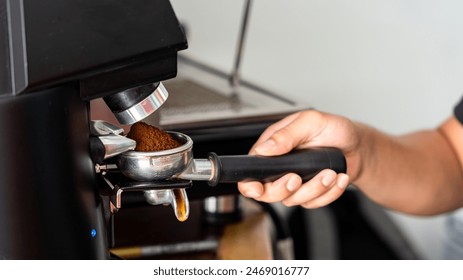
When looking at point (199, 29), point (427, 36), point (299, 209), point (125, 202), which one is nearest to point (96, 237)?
point (125, 202)

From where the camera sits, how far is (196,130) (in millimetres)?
993

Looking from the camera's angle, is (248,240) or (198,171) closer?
(198,171)

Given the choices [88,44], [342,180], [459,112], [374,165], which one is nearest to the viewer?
[88,44]

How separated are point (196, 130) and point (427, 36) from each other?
1.31m

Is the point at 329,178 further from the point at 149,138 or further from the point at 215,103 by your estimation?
the point at 215,103

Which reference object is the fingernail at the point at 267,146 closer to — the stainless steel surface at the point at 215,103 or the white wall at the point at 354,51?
the stainless steel surface at the point at 215,103

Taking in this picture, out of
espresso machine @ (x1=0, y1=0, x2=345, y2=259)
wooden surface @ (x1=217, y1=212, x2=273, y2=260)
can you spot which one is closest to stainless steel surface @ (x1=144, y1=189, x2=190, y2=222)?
espresso machine @ (x1=0, y1=0, x2=345, y2=259)

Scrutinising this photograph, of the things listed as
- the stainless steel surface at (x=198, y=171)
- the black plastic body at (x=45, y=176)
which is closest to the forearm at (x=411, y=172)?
the stainless steel surface at (x=198, y=171)

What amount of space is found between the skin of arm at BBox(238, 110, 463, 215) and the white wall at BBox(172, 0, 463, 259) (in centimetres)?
90

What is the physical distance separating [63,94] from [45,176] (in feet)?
0.20

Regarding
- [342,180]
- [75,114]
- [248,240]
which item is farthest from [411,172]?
[75,114]

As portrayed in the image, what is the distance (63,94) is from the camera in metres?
0.59
